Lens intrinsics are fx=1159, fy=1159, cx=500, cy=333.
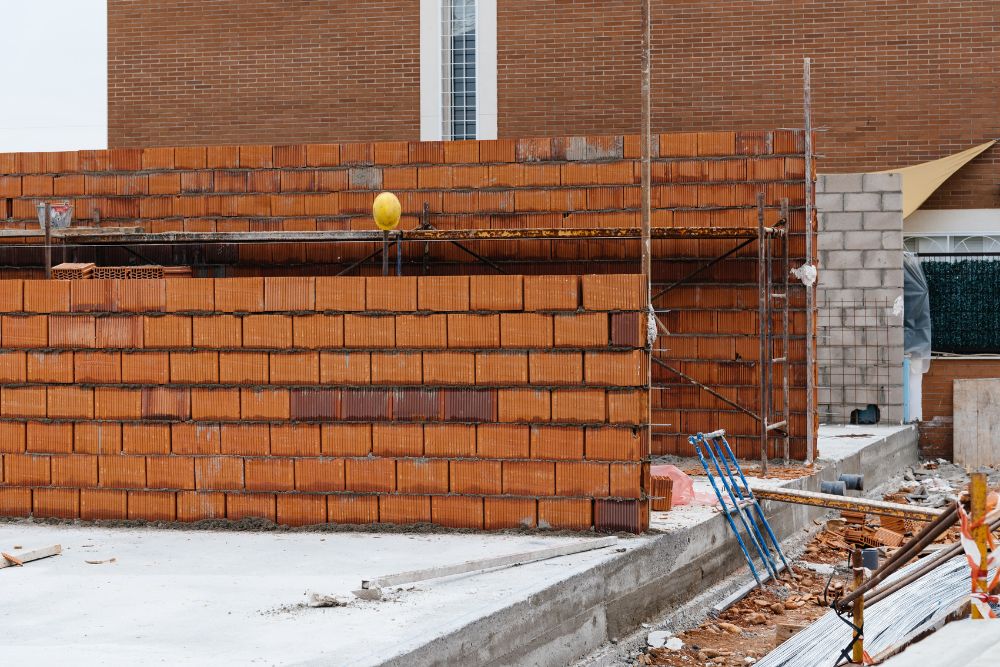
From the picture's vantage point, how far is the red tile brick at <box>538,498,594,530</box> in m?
6.99

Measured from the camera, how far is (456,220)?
1134 centimetres

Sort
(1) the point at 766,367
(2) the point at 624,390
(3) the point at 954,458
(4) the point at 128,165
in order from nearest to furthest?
(2) the point at 624,390
(1) the point at 766,367
(4) the point at 128,165
(3) the point at 954,458

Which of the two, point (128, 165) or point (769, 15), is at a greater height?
point (769, 15)

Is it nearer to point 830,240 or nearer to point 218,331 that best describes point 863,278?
point 830,240

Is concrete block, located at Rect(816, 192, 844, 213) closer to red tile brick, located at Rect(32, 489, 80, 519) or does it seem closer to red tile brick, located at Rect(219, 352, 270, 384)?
red tile brick, located at Rect(219, 352, 270, 384)

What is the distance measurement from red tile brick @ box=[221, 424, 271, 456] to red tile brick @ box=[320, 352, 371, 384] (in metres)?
0.51

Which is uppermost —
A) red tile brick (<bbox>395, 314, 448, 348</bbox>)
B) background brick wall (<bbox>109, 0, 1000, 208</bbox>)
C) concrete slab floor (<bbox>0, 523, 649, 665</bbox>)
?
background brick wall (<bbox>109, 0, 1000, 208</bbox>)

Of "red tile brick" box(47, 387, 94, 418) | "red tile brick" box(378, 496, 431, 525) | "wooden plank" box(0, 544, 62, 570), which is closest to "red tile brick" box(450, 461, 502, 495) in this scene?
"red tile brick" box(378, 496, 431, 525)

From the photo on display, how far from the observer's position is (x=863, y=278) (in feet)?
47.7

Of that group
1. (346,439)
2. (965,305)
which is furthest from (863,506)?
(965,305)

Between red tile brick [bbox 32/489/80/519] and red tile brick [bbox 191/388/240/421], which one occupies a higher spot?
red tile brick [bbox 191/388/240/421]

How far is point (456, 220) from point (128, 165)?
3.42 meters

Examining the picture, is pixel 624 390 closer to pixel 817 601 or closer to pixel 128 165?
pixel 817 601

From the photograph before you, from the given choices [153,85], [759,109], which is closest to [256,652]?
[759,109]
